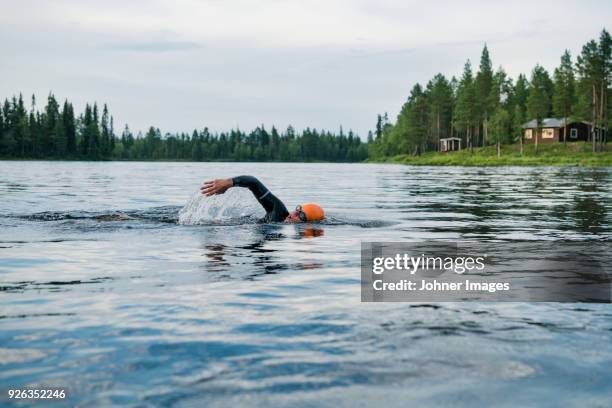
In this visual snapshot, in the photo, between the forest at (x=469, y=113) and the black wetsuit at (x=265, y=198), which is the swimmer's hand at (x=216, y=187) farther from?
the forest at (x=469, y=113)

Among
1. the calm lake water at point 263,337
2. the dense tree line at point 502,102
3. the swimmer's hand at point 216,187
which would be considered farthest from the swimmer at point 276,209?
the dense tree line at point 502,102

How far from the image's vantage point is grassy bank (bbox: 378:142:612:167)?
90806 millimetres

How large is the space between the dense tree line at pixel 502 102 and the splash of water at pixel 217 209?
88565mm

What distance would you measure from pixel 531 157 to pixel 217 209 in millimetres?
93067

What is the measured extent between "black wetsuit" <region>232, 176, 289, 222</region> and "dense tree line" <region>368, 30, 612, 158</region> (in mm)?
90474

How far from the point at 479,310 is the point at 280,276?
3077 millimetres

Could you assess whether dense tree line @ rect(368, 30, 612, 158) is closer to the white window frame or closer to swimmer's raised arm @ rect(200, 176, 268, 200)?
the white window frame

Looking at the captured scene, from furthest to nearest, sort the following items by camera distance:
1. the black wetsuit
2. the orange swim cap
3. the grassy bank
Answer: the grassy bank
the orange swim cap
the black wetsuit

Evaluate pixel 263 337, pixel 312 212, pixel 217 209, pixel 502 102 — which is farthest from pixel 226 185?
pixel 502 102

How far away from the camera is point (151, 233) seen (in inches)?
582

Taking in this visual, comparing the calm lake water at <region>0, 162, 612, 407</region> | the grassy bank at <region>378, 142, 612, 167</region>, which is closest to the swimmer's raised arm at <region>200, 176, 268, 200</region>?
the calm lake water at <region>0, 162, 612, 407</region>

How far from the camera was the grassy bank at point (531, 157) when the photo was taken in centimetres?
9081

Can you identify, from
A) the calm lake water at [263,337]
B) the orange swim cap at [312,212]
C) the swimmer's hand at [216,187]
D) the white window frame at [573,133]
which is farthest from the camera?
the white window frame at [573,133]

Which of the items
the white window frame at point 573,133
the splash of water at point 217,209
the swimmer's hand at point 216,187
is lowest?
the splash of water at point 217,209
